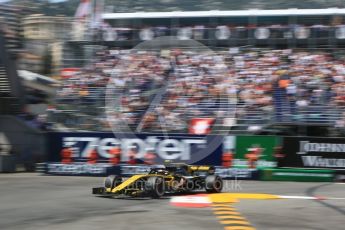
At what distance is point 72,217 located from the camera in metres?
10.1

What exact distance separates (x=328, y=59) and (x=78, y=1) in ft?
50.7

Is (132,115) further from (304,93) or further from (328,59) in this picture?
(328,59)

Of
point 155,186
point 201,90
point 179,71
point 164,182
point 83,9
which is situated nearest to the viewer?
point 155,186

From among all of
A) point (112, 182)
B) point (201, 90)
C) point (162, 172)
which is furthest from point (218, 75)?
point (112, 182)

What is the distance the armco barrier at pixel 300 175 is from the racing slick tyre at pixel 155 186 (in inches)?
297

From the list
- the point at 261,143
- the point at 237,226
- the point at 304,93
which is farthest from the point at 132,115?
the point at 237,226

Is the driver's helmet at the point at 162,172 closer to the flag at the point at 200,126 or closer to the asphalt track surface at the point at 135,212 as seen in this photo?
the asphalt track surface at the point at 135,212

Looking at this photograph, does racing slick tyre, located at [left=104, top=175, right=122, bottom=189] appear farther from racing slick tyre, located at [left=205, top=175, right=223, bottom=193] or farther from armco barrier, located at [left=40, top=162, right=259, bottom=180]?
armco barrier, located at [left=40, top=162, right=259, bottom=180]

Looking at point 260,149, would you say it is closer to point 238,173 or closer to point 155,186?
point 238,173

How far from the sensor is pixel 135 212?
10852 mm

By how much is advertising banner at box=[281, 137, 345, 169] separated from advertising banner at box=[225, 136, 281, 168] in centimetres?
41

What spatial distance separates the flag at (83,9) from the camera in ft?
103

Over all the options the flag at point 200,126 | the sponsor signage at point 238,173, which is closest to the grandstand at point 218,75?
the flag at point 200,126

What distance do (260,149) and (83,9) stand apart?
15766 millimetres
